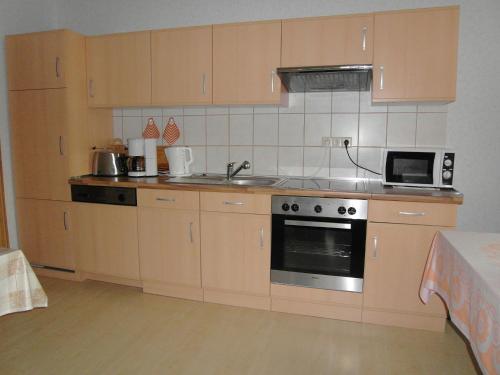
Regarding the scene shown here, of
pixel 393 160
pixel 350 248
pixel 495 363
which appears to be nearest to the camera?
pixel 495 363

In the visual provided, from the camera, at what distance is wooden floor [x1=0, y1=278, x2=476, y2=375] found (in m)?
1.88

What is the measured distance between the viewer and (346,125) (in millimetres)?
2750

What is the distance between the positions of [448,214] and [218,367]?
4.98 feet

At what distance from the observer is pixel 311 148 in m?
2.85

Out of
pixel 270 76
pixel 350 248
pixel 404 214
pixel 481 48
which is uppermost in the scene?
pixel 481 48

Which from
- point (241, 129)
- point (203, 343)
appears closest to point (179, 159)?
point (241, 129)

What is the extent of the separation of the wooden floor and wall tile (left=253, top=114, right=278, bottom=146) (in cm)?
130

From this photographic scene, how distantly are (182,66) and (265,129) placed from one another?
0.79m

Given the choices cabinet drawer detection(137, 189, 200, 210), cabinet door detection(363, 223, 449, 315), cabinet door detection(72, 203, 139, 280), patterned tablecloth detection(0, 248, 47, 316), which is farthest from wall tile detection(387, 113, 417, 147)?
patterned tablecloth detection(0, 248, 47, 316)

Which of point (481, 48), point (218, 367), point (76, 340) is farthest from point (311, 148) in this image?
point (76, 340)

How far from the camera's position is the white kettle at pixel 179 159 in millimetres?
2932

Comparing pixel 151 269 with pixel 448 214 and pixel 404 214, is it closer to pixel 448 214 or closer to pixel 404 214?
pixel 404 214

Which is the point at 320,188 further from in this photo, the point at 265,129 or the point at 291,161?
the point at 265,129

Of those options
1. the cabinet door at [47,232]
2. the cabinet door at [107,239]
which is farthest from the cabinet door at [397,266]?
the cabinet door at [47,232]
